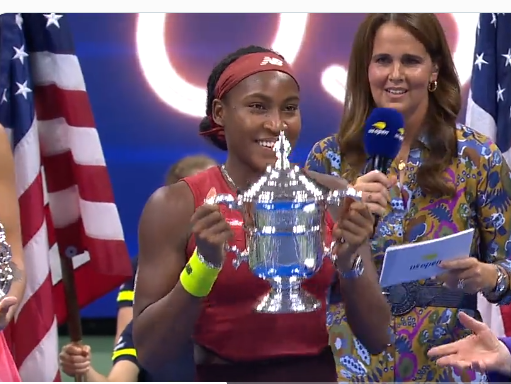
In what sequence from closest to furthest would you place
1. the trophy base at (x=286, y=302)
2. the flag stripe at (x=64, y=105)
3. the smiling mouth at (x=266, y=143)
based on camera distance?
the trophy base at (x=286, y=302) → the smiling mouth at (x=266, y=143) → the flag stripe at (x=64, y=105)

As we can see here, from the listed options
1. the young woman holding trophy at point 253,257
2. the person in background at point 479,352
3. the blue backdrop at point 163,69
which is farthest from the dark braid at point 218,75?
the person in background at point 479,352

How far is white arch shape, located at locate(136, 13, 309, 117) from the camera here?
1848 millimetres

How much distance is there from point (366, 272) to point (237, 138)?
1.14 feet

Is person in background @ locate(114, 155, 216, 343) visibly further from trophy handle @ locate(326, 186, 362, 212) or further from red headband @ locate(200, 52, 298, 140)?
trophy handle @ locate(326, 186, 362, 212)

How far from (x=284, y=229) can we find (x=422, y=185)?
0.45 m

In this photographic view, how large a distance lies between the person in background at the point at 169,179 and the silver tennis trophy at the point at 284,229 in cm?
37

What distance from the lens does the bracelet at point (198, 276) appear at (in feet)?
4.48

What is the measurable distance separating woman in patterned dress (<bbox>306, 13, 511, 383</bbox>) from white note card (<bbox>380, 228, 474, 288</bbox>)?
0.27 feet

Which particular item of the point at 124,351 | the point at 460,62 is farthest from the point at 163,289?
the point at 460,62

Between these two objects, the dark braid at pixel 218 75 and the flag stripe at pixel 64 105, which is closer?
the dark braid at pixel 218 75

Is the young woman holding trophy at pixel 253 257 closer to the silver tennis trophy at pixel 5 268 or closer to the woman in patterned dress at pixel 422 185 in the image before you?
the woman in patterned dress at pixel 422 185

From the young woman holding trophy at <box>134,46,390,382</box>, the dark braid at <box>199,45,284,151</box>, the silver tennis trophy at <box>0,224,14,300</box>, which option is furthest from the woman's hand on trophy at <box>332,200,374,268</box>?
the silver tennis trophy at <box>0,224,14,300</box>

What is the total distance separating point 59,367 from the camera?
6.32ft

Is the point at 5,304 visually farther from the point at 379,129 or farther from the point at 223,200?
the point at 379,129
